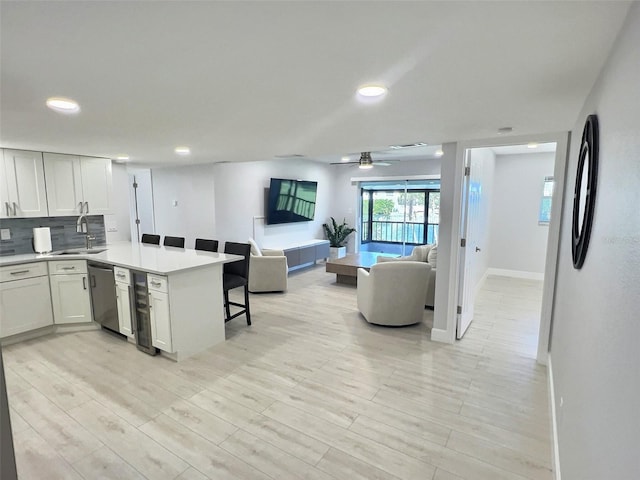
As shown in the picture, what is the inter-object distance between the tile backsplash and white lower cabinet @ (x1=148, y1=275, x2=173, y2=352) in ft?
6.98

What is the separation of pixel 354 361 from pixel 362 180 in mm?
5755

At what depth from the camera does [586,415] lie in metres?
1.28

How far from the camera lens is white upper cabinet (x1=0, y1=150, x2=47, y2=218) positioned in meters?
3.65

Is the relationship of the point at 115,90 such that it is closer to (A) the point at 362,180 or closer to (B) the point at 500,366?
(B) the point at 500,366

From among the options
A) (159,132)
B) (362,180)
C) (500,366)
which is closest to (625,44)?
(500,366)

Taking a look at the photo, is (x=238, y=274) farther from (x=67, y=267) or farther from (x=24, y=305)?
(x=24, y=305)

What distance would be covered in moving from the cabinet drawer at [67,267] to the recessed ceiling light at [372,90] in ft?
12.2

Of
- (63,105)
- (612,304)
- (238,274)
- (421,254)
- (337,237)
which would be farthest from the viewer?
(337,237)

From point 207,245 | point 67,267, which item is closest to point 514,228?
point 207,245

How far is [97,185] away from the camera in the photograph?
4.44 metres

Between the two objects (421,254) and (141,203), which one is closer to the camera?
(421,254)

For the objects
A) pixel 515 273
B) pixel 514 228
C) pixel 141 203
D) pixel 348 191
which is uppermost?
pixel 348 191

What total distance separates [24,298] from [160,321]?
1720 millimetres

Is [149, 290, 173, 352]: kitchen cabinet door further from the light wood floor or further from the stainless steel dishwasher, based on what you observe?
the stainless steel dishwasher
